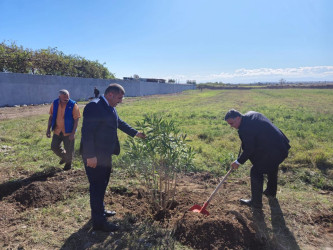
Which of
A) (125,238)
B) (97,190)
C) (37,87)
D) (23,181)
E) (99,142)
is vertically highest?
(37,87)

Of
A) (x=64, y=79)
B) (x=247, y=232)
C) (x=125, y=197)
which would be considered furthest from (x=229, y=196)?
(x=64, y=79)

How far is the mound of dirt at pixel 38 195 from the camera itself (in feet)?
14.1

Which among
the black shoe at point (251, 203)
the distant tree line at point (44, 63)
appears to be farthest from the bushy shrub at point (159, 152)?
the distant tree line at point (44, 63)

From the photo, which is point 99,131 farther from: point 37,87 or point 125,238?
point 37,87

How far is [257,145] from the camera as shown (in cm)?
413

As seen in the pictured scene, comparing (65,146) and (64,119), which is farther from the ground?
(64,119)

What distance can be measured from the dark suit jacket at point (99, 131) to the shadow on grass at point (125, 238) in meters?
1.02

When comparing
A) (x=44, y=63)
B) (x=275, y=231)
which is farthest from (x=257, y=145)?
(x=44, y=63)

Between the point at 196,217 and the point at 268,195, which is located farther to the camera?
the point at 268,195

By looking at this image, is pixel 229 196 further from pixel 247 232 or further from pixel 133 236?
pixel 133 236

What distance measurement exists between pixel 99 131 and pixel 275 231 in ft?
9.87

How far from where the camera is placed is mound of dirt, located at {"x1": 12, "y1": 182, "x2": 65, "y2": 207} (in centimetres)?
431

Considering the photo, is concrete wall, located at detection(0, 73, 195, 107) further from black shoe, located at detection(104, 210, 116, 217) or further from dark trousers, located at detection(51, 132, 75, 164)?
black shoe, located at detection(104, 210, 116, 217)

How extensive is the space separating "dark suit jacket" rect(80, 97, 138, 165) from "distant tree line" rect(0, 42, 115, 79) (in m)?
23.0
